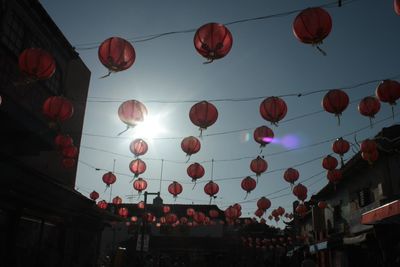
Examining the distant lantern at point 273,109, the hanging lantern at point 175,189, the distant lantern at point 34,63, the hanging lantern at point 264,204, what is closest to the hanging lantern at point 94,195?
the hanging lantern at point 175,189

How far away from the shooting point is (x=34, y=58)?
358 inches

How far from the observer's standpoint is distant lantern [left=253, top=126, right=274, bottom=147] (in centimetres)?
1215

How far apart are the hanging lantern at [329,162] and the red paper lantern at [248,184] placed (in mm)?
3019

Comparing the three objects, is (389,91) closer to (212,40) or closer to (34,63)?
(212,40)

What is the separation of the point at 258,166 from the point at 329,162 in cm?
312

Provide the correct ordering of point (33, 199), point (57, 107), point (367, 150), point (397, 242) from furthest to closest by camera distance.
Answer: point (367, 150) < point (33, 199) < point (57, 107) < point (397, 242)

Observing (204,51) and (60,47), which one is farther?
(60,47)

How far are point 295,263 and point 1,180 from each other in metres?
31.1

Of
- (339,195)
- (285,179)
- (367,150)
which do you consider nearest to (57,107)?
(285,179)

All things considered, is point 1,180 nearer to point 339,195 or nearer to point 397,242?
point 397,242

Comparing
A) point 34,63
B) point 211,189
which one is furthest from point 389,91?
point 211,189

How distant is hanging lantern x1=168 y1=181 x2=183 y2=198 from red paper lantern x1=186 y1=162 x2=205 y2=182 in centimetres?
355

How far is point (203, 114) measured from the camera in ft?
33.8

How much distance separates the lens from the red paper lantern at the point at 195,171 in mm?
14961
